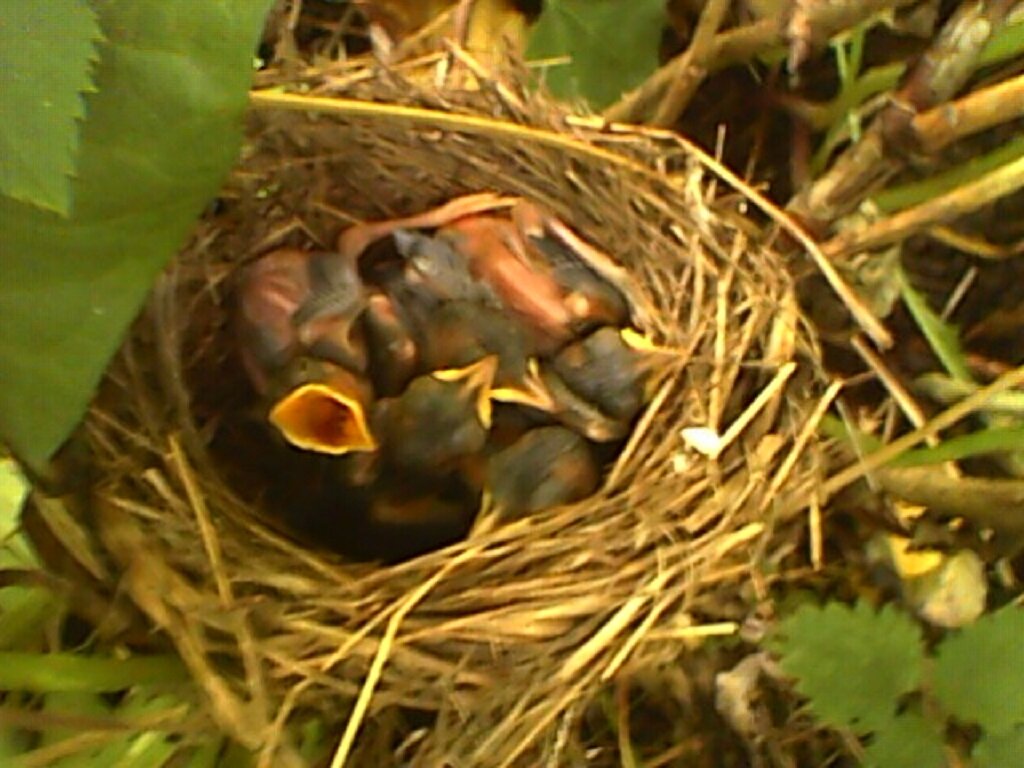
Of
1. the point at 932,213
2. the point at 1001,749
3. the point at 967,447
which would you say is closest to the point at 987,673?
the point at 1001,749

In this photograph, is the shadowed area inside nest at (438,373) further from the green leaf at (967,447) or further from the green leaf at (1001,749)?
the green leaf at (1001,749)

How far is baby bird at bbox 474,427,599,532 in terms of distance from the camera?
2.85ft

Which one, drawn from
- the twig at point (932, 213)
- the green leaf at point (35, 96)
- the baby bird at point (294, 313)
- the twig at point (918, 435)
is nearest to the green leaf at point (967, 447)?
the twig at point (918, 435)

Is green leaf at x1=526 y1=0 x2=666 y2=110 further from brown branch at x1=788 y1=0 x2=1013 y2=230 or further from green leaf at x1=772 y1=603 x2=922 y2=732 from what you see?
green leaf at x1=772 y1=603 x2=922 y2=732

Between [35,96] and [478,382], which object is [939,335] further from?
[35,96]

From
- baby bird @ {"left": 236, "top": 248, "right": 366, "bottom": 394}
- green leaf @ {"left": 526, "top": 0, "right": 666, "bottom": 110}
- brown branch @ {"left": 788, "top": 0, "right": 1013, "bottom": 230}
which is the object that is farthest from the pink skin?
brown branch @ {"left": 788, "top": 0, "right": 1013, "bottom": 230}

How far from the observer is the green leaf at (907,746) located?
0.62m

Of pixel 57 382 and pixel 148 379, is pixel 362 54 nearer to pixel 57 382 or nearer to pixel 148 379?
pixel 148 379

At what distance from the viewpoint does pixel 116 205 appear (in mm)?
660

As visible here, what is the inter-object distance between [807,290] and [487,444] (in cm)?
23

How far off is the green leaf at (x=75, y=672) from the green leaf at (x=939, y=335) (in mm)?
507

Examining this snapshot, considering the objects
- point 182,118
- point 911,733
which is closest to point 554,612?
point 911,733

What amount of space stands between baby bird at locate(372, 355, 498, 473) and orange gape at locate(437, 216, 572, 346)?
73 mm

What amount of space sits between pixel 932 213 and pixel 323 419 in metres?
0.38
